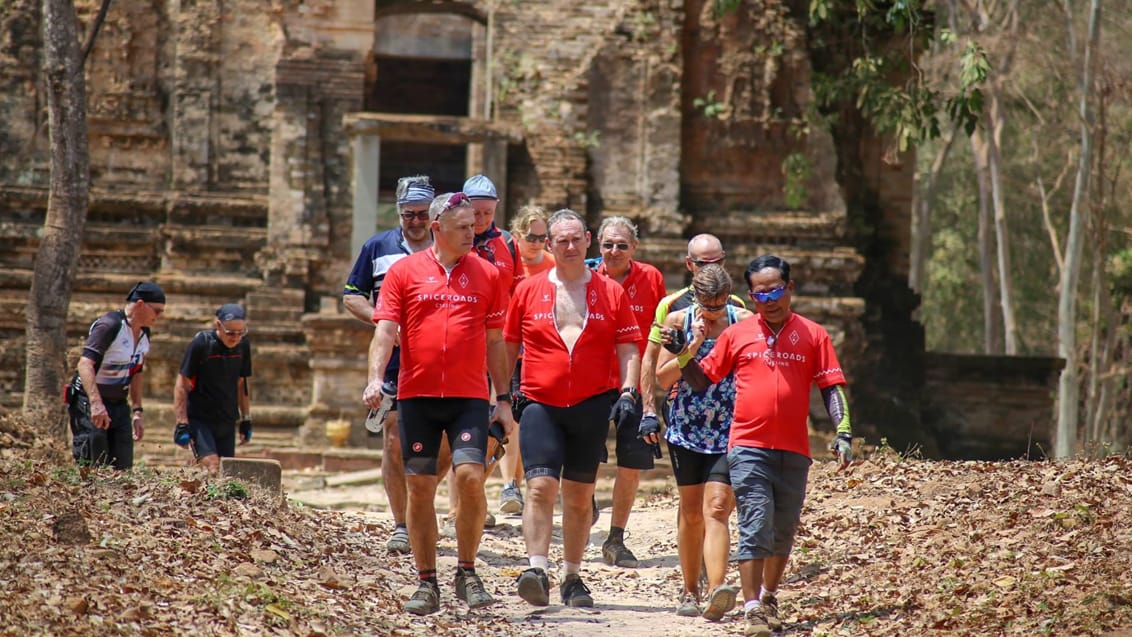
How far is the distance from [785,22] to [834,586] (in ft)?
34.7

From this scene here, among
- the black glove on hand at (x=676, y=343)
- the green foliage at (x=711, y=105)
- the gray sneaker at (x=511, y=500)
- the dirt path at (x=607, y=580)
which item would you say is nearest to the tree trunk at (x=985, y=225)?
the green foliage at (x=711, y=105)

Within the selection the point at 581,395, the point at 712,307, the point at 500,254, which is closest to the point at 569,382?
the point at 581,395

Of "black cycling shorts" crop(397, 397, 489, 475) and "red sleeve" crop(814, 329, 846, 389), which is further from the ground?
"red sleeve" crop(814, 329, 846, 389)

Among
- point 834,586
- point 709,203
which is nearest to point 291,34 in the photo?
point 709,203

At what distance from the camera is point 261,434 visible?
16.5 meters

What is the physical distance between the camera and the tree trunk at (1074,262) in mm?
20609

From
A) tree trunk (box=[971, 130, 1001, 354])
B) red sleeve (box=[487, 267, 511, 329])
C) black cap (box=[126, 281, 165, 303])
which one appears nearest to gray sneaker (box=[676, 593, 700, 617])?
red sleeve (box=[487, 267, 511, 329])

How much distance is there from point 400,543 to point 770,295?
9.82 ft

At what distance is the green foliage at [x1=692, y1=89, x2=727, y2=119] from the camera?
17.2m

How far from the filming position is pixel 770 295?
7121mm

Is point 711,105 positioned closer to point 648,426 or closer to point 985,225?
point 648,426

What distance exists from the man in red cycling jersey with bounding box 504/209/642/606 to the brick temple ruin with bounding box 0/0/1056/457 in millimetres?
8913

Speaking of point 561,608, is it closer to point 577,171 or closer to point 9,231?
point 577,171

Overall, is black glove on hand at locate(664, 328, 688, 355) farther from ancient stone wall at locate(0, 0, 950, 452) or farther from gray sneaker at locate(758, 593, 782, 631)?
ancient stone wall at locate(0, 0, 950, 452)
